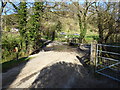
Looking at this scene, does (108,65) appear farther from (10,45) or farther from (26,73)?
(10,45)

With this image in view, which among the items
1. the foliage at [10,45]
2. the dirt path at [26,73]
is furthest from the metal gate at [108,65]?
the foliage at [10,45]

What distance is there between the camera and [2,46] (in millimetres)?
7887

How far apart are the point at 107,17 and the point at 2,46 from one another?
33.5 feet

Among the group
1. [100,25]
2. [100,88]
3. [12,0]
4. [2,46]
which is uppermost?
[12,0]

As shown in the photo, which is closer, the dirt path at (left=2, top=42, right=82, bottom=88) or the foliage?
the dirt path at (left=2, top=42, right=82, bottom=88)

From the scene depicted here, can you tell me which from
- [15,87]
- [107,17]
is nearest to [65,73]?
[15,87]

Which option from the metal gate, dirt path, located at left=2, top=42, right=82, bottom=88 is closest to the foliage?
dirt path, located at left=2, top=42, right=82, bottom=88

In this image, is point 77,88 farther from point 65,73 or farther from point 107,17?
point 107,17

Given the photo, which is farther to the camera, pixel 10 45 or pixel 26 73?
pixel 10 45

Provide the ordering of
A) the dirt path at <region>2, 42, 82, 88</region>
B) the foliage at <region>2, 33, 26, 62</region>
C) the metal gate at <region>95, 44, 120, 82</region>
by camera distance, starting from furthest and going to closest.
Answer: the foliage at <region>2, 33, 26, 62</region>
the dirt path at <region>2, 42, 82, 88</region>
the metal gate at <region>95, 44, 120, 82</region>

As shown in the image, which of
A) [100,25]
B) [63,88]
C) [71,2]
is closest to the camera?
[63,88]

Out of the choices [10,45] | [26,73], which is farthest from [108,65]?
[10,45]

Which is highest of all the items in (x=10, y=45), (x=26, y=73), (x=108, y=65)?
(x=10, y=45)

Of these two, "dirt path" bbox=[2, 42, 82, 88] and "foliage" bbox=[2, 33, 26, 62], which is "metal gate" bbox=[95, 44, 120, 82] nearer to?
"dirt path" bbox=[2, 42, 82, 88]
